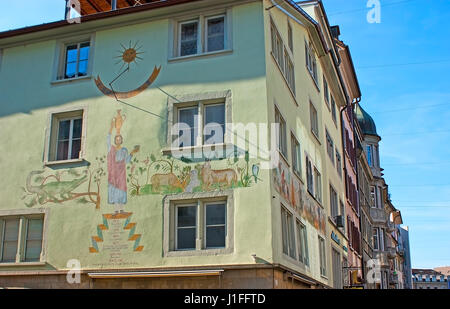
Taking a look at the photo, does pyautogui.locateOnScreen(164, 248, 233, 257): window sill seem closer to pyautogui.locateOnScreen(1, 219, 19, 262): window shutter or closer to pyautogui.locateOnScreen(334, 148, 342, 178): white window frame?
pyautogui.locateOnScreen(1, 219, 19, 262): window shutter

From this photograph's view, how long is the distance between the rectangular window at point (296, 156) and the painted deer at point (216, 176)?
405 centimetres

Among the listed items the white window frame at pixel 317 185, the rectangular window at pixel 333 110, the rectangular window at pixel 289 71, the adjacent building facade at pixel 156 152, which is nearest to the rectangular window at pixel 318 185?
the white window frame at pixel 317 185

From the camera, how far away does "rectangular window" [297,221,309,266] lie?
19.5 metres

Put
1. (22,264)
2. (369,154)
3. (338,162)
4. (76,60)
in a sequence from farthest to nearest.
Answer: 1. (369,154)
2. (338,162)
3. (76,60)
4. (22,264)

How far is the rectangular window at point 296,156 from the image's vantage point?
2025 centimetres

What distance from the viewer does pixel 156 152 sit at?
17.4 m

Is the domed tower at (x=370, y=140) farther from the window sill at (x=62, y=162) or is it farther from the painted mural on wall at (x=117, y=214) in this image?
the window sill at (x=62, y=162)

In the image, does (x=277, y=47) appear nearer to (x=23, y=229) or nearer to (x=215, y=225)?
(x=215, y=225)

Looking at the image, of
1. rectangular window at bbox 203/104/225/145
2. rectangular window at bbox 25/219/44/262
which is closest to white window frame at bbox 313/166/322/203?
rectangular window at bbox 203/104/225/145

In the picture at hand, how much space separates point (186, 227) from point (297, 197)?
4792 mm

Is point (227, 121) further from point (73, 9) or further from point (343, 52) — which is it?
point (343, 52)

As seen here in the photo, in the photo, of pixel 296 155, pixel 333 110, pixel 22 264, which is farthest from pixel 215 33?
pixel 333 110

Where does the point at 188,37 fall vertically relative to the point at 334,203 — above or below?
above
